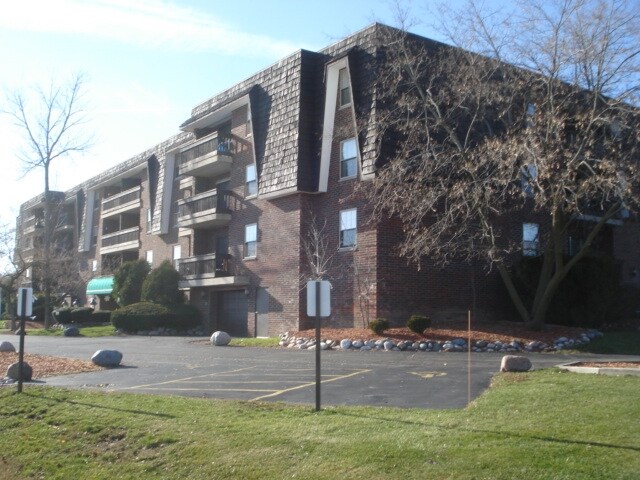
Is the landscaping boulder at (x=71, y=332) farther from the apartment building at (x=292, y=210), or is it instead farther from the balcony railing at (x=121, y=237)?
the balcony railing at (x=121, y=237)

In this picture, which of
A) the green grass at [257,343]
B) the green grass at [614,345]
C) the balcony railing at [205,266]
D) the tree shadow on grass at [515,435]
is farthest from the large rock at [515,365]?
the balcony railing at [205,266]

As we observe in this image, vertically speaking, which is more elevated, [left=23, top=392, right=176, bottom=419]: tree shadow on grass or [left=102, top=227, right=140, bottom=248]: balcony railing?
[left=102, top=227, right=140, bottom=248]: balcony railing

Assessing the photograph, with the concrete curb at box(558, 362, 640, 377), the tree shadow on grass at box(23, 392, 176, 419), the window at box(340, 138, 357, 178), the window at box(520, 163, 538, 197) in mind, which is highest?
the window at box(340, 138, 357, 178)

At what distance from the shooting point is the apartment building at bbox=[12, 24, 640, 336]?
1030 inches

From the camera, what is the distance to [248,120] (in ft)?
110

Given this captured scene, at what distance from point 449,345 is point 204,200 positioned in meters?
17.4

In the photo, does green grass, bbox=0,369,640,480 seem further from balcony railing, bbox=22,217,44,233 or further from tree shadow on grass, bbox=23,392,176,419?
balcony railing, bbox=22,217,44,233

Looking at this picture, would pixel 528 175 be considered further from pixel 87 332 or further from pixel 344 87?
pixel 87 332

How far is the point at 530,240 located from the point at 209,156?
15.4m

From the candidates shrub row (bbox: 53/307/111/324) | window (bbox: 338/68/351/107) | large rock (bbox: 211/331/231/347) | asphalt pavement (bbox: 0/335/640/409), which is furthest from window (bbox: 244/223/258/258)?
shrub row (bbox: 53/307/111/324)

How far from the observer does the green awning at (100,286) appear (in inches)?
1925

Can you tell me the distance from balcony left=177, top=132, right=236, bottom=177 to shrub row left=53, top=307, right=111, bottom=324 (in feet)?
47.8

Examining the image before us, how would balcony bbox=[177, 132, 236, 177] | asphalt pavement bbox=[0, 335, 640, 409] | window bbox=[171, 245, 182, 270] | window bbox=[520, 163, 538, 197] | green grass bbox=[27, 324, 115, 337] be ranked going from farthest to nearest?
window bbox=[171, 245, 182, 270]
green grass bbox=[27, 324, 115, 337]
balcony bbox=[177, 132, 236, 177]
window bbox=[520, 163, 538, 197]
asphalt pavement bbox=[0, 335, 640, 409]

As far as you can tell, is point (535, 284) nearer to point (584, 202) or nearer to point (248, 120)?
point (584, 202)
